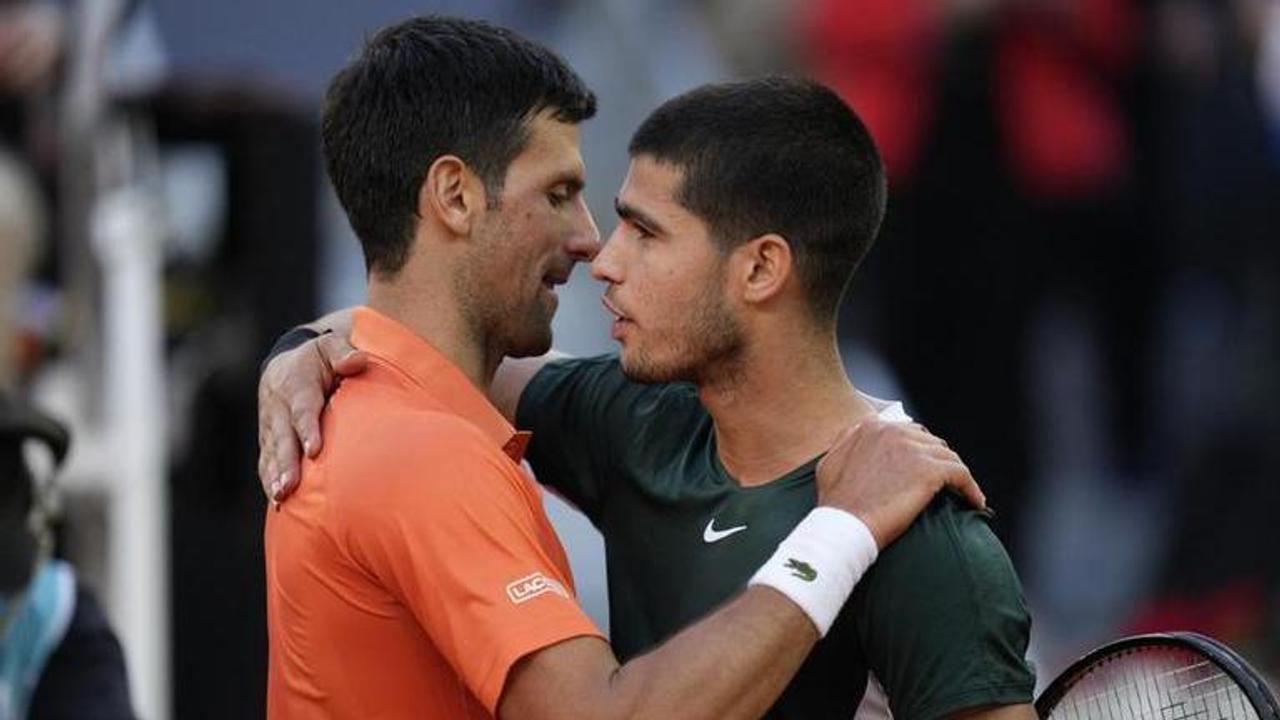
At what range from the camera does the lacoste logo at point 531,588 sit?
3.58m

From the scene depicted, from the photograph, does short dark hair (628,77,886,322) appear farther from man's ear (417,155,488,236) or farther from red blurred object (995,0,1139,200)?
red blurred object (995,0,1139,200)

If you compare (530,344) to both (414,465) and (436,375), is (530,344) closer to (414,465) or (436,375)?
(436,375)

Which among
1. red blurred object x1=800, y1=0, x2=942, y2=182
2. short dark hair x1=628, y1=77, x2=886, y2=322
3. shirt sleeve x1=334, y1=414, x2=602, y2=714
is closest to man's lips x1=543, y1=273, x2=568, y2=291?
short dark hair x1=628, y1=77, x2=886, y2=322

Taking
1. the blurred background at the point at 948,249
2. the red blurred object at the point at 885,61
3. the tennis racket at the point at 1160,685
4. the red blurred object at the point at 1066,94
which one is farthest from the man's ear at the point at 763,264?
the red blurred object at the point at 1066,94

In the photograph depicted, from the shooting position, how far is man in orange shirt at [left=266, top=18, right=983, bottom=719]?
352 centimetres

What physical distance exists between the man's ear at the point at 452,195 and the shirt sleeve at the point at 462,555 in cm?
35

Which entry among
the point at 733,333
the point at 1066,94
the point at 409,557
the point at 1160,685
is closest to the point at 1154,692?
the point at 1160,685

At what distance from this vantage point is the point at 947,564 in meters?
3.54

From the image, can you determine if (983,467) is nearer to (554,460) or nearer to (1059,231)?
(1059,231)

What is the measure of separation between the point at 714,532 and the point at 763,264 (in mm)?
357

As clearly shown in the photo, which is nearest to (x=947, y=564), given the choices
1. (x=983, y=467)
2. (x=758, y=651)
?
(x=758, y=651)

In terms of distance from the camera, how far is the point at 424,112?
3.89 metres

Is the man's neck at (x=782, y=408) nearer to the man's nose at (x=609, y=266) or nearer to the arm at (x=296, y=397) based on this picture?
the man's nose at (x=609, y=266)

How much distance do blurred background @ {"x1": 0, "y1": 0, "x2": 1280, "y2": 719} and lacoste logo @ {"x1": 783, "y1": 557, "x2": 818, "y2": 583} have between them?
3.85 meters
